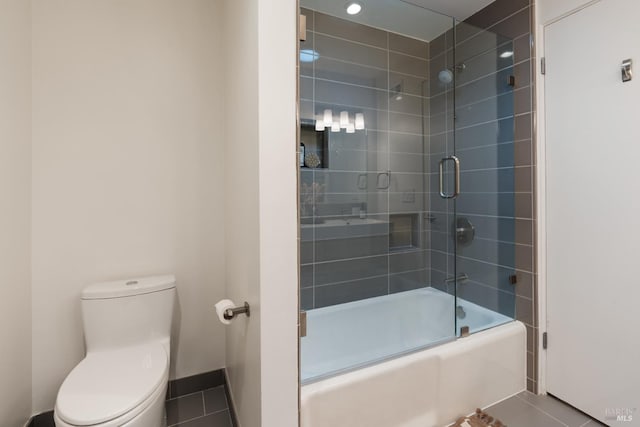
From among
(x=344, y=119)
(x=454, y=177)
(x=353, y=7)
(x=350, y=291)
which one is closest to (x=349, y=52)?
(x=353, y=7)

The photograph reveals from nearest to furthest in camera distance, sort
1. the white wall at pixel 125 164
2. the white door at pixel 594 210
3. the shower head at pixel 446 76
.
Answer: the white door at pixel 594 210 → the white wall at pixel 125 164 → the shower head at pixel 446 76

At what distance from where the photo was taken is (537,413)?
1.59 m

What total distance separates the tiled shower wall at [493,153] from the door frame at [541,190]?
3 cm

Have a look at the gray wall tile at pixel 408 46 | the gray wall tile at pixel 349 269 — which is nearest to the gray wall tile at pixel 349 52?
the gray wall tile at pixel 408 46

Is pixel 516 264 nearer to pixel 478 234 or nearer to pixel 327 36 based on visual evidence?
pixel 478 234

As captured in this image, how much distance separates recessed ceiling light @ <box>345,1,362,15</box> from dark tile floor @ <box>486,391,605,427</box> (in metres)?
2.57

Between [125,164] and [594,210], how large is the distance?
2.50 m

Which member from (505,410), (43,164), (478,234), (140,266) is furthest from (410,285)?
(43,164)

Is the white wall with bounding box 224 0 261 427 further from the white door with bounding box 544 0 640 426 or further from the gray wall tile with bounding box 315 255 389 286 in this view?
the white door with bounding box 544 0 640 426

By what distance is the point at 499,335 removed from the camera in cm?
169

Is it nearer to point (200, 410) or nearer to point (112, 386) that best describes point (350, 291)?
point (200, 410)

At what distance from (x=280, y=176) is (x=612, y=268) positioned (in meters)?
1.68

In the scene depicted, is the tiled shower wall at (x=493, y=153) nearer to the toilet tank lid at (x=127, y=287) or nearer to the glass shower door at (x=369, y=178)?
the glass shower door at (x=369, y=178)

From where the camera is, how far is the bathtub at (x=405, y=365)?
1243 millimetres
